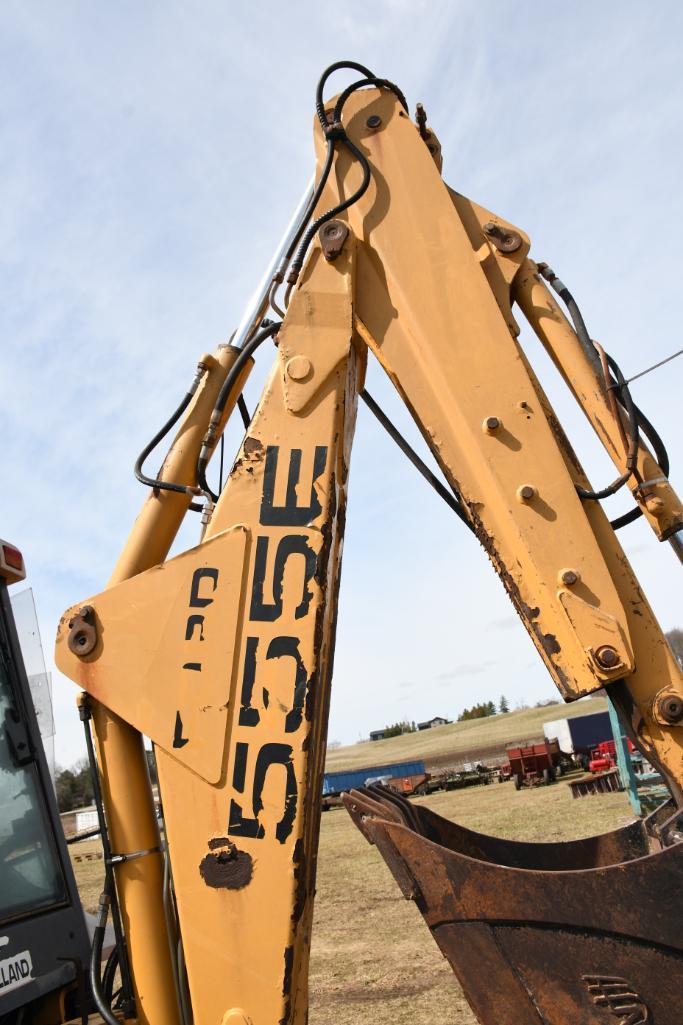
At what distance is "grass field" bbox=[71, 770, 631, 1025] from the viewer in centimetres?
549

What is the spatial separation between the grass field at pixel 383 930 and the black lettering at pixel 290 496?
3.80 metres

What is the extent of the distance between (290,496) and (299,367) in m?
0.47

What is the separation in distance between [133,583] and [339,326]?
1136mm

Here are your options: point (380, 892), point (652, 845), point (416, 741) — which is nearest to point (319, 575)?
point (652, 845)

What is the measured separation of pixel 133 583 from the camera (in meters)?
2.86

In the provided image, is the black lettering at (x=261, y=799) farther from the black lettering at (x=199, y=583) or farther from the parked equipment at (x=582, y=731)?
the parked equipment at (x=582, y=731)

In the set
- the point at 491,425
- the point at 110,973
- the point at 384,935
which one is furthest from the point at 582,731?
the point at 491,425

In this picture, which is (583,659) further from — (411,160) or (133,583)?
(411,160)

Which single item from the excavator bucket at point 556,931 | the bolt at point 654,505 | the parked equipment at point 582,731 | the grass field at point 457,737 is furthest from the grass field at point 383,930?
the grass field at point 457,737

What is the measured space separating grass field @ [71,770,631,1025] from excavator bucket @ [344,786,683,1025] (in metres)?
3.16

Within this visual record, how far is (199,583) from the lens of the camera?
2.79m

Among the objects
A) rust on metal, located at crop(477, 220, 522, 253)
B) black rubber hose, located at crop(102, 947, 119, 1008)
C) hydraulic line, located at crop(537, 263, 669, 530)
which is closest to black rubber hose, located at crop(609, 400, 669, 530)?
hydraulic line, located at crop(537, 263, 669, 530)

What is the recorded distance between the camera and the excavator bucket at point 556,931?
2.26 meters

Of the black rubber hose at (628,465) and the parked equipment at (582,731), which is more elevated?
the black rubber hose at (628,465)
